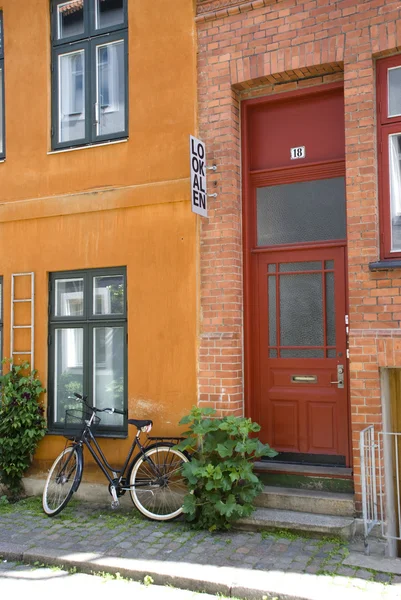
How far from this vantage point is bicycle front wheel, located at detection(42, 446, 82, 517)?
7.15 m

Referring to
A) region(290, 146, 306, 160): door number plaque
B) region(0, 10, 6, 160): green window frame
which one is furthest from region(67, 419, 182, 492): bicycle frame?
region(0, 10, 6, 160): green window frame

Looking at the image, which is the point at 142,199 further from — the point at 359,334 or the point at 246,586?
the point at 246,586

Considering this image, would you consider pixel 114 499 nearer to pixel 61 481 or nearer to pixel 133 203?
pixel 61 481

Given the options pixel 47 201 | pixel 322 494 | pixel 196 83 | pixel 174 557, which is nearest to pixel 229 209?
pixel 196 83

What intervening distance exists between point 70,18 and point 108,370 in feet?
14.9

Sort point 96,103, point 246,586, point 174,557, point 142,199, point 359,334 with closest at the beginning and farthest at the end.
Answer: point 246,586, point 174,557, point 359,334, point 142,199, point 96,103

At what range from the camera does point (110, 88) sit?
319 inches

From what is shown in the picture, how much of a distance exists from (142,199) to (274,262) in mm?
1714

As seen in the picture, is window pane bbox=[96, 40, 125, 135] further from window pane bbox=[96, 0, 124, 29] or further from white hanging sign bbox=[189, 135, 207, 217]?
white hanging sign bbox=[189, 135, 207, 217]

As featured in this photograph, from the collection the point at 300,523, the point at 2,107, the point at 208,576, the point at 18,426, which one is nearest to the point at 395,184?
the point at 300,523

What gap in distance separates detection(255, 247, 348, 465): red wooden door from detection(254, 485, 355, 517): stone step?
41cm

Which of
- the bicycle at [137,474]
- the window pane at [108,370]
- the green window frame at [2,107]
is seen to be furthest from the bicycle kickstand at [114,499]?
the green window frame at [2,107]

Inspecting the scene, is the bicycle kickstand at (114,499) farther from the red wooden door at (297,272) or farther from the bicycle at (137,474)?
the red wooden door at (297,272)

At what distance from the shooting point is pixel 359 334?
6.29m
